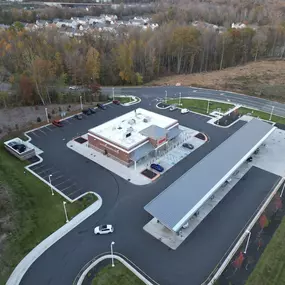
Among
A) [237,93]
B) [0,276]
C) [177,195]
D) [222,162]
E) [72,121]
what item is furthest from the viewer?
[237,93]

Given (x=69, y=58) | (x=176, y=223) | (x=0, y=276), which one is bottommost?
(x=0, y=276)

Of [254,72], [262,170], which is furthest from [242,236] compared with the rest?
[254,72]

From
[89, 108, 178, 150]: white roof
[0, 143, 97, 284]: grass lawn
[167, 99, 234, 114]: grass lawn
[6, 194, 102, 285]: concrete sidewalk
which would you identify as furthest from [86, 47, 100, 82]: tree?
[6, 194, 102, 285]: concrete sidewalk

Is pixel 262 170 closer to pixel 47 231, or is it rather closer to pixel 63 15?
pixel 47 231

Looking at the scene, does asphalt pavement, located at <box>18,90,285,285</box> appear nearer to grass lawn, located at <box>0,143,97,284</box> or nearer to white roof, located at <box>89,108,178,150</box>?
grass lawn, located at <box>0,143,97,284</box>

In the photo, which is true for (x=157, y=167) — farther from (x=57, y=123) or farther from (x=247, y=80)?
(x=247, y=80)

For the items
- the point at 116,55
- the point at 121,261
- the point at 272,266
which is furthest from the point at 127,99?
the point at 272,266

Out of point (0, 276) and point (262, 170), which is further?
point (262, 170)
